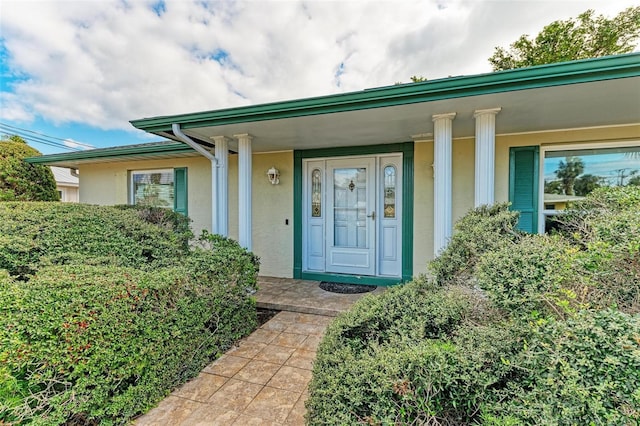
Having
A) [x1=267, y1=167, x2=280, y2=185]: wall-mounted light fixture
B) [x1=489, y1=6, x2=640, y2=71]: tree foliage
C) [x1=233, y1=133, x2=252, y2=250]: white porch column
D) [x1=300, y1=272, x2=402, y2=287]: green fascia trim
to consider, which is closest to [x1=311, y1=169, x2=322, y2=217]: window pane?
[x1=267, y1=167, x2=280, y2=185]: wall-mounted light fixture

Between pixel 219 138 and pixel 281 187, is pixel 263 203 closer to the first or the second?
pixel 281 187

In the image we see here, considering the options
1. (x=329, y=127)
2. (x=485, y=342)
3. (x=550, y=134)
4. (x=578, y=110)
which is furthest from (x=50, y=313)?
(x=550, y=134)

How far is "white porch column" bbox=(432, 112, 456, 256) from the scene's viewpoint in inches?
122

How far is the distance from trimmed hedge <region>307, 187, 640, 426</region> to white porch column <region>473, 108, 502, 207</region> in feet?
3.99

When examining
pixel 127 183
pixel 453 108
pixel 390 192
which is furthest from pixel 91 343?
pixel 127 183

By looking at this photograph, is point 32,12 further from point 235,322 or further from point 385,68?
point 385,68

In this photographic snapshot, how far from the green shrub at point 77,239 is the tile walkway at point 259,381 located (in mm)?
1175

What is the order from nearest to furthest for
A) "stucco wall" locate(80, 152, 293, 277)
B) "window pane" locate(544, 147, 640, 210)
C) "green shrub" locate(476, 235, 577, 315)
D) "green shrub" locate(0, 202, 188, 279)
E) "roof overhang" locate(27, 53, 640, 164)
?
"green shrub" locate(476, 235, 577, 315) < "roof overhang" locate(27, 53, 640, 164) < "green shrub" locate(0, 202, 188, 279) < "window pane" locate(544, 147, 640, 210) < "stucco wall" locate(80, 152, 293, 277)

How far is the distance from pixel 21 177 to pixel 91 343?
8.01m

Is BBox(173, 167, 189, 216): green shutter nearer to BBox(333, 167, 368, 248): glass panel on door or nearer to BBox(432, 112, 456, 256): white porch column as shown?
BBox(333, 167, 368, 248): glass panel on door

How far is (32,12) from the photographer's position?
5547 mm

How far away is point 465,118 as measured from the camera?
327 cm

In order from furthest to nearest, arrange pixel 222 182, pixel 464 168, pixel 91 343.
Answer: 1. pixel 464 168
2. pixel 222 182
3. pixel 91 343

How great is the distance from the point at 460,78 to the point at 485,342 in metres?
2.16
